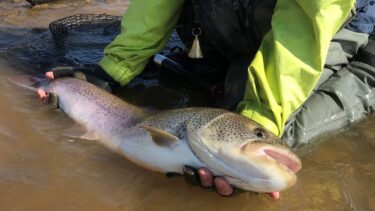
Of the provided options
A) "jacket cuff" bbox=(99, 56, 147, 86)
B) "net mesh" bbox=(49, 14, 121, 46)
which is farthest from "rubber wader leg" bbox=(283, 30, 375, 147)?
"net mesh" bbox=(49, 14, 121, 46)

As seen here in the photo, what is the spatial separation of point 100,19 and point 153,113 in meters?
2.59

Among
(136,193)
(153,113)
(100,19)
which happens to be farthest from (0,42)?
(136,193)

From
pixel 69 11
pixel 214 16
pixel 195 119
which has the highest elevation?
pixel 214 16

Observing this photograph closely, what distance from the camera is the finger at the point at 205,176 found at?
2461mm

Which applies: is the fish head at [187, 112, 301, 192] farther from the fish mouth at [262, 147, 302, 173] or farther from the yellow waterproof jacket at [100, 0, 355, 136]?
the yellow waterproof jacket at [100, 0, 355, 136]

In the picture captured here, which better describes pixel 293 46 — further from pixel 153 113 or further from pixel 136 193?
pixel 136 193

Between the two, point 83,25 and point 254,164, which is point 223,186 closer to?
point 254,164

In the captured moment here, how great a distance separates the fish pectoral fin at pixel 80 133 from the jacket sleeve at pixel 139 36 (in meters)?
0.70

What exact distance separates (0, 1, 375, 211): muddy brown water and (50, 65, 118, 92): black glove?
0.30 metres

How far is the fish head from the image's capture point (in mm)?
2320

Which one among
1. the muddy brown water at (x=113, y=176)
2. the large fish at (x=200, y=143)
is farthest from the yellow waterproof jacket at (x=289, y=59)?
the muddy brown water at (x=113, y=176)

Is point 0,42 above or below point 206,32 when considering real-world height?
below

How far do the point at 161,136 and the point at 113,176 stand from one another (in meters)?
0.45

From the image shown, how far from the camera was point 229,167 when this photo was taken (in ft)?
7.84
